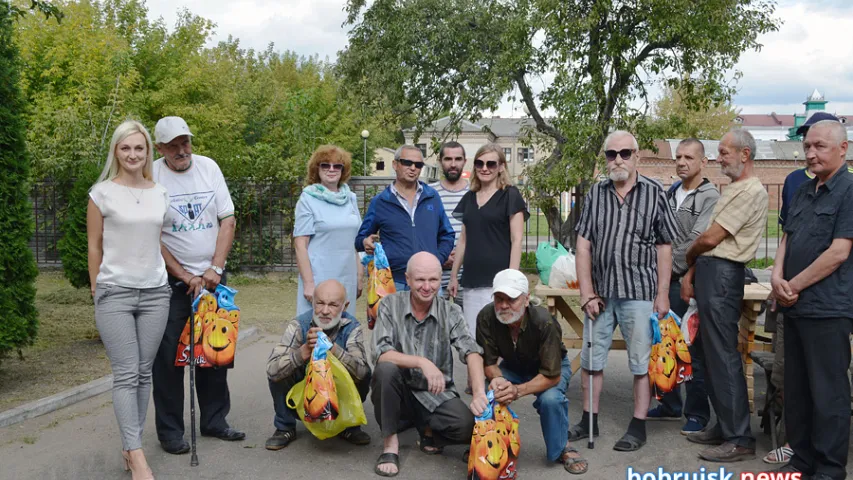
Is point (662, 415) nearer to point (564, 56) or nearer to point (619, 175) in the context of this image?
point (619, 175)

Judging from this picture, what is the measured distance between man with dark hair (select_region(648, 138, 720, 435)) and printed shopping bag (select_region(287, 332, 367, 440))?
92.8 inches

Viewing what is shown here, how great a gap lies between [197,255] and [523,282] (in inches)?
81.8

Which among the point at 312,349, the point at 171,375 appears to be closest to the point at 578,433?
the point at 312,349

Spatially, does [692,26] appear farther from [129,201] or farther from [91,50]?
[91,50]

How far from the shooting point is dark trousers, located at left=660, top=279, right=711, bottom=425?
539 cm

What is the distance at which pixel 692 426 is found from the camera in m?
5.34

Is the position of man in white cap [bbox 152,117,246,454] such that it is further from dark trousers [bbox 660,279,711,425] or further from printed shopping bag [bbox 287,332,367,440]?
dark trousers [bbox 660,279,711,425]

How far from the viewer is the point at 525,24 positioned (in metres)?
12.7

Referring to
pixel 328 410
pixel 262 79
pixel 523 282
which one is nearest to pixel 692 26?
pixel 523 282

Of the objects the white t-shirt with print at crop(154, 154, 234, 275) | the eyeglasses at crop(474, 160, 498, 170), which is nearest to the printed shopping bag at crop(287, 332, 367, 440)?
the white t-shirt with print at crop(154, 154, 234, 275)

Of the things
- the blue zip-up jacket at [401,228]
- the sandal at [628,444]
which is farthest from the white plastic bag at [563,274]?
the sandal at [628,444]

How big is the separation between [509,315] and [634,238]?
1.08 meters

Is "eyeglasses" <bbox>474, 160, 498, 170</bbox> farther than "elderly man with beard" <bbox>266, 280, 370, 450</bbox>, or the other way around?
"eyeglasses" <bbox>474, 160, 498, 170</bbox>

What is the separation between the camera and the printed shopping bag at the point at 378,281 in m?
5.45
